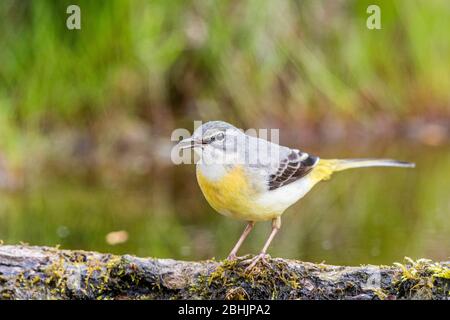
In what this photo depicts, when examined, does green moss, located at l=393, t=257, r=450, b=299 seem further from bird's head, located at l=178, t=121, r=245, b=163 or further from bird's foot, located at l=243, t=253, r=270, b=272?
bird's head, located at l=178, t=121, r=245, b=163

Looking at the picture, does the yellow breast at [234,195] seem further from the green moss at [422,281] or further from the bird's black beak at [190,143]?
the green moss at [422,281]

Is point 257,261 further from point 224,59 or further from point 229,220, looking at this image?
point 224,59

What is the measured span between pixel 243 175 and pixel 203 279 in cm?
91

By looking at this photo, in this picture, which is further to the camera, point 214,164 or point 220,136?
point 220,136

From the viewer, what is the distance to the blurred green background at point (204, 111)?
1147 centimetres

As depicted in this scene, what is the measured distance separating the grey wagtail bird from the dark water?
89.6 inches

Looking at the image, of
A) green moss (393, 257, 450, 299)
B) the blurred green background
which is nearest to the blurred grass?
the blurred green background

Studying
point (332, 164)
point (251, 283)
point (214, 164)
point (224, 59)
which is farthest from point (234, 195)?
point (224, 59)

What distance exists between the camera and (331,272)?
23.1 feet

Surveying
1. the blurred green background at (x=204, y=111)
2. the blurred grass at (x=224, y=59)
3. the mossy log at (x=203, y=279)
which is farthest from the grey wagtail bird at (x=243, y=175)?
the blurred grass at (x=224, y=59)

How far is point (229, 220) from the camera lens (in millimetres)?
12109

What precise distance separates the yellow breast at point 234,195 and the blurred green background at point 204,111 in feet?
10.6

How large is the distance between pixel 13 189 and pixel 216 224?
366 cm

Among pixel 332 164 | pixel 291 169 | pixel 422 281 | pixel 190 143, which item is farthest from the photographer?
pixel 332 164
